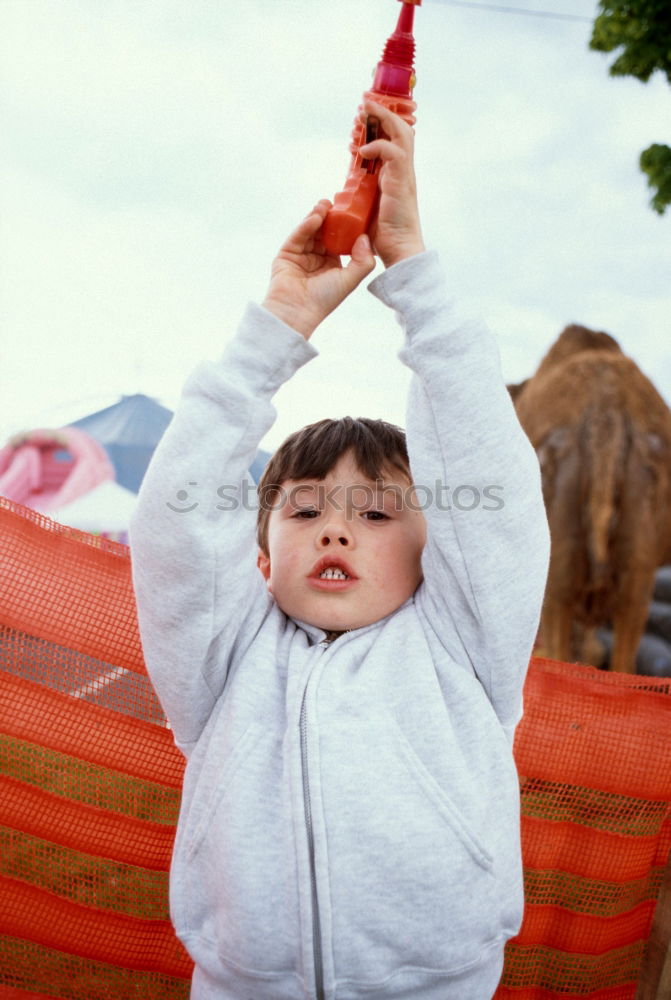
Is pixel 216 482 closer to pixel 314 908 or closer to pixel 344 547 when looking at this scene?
pixel 344 547

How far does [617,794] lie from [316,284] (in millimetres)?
1056

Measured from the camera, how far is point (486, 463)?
1.02 metres

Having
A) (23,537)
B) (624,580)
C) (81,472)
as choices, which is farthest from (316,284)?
(81,472)

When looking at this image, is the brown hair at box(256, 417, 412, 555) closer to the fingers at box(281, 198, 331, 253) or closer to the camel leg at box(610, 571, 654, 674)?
the fingers at box(281, 198, 331, 253)

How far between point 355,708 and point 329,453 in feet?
1.15

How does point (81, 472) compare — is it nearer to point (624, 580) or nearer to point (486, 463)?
point (624, 580)

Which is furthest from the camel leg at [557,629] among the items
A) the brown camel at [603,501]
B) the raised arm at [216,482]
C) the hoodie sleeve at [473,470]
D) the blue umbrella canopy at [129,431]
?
the raised arm at [216,482]

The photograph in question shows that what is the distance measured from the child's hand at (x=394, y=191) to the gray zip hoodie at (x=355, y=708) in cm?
4

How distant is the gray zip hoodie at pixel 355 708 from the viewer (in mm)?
958

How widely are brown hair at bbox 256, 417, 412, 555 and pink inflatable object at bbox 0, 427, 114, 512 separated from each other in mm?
5001

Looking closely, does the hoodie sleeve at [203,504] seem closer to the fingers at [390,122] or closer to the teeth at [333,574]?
the teeth at [333,574]

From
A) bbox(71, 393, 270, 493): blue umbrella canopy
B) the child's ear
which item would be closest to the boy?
the child's ear

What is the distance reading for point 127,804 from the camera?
1.46 m

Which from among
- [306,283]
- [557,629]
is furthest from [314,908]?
[557,629]
